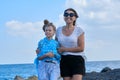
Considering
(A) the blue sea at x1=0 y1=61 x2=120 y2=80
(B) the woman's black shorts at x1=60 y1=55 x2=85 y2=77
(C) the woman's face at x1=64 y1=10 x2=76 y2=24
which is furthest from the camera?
(A) the blue sea at x1=0 y1=61 x2=120 y2=80

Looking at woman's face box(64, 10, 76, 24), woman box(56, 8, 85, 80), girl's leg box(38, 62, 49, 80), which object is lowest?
girl's leg box(38, 62, 49, 80)

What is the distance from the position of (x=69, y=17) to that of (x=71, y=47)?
1.96ft

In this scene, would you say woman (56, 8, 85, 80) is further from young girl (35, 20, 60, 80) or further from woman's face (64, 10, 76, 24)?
young girl (35, 20, 60, 80)

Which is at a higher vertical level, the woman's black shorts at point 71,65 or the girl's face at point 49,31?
the girl's face at point 49,31

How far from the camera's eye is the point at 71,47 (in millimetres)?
8547

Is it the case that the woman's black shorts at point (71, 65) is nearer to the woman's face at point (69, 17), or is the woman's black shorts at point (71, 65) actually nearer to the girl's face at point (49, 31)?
the girl's face at point (49, 31)

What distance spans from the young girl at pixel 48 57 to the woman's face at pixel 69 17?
320 millimetres

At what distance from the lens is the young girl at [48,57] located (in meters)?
8.66

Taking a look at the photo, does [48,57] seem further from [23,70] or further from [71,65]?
[23,70]

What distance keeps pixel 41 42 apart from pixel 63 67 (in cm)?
69

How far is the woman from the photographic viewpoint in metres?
8.51

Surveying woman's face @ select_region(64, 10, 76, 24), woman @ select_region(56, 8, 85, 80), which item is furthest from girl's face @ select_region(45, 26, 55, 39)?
woman's face @ select_region(64, 10, 76, 24)

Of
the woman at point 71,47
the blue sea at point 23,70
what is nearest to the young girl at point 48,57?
the woman at point 71,47

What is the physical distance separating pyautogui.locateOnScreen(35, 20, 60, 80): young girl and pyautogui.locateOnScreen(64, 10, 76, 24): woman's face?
1.05 feet
